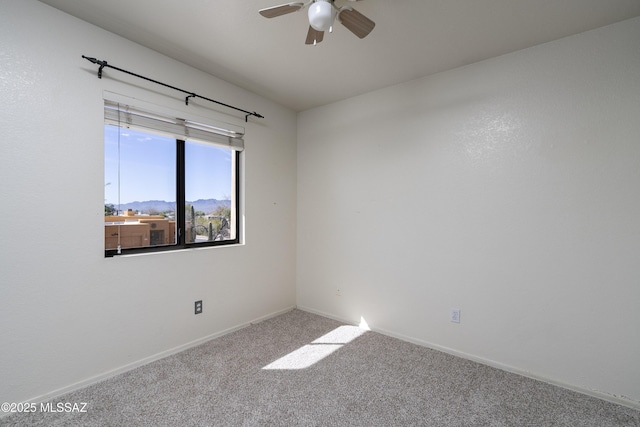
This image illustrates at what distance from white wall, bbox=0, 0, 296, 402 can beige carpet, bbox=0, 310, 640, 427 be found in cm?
23

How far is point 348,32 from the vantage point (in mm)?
2041

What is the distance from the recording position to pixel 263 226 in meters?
3.30

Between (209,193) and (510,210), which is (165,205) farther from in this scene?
(510,210)

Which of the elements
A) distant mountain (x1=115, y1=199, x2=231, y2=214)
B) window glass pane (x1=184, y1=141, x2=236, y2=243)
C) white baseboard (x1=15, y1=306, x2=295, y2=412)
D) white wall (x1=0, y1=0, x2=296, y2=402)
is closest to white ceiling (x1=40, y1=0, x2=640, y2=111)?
white wall (x1=0, y1=0, x2=296, y2=402)

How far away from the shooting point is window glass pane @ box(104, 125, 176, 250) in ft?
7.22

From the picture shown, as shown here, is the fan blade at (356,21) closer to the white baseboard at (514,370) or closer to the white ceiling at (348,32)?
the white ceiling at (348,32)

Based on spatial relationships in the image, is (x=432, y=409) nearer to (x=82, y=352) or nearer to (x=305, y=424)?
(x=305, y=424)

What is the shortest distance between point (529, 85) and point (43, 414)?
3.97m

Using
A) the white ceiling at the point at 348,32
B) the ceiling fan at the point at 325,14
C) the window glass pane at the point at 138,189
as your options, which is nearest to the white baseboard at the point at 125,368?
the window glass pane at the point at 138,189

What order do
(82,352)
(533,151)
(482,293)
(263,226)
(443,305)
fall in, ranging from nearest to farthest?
1. (82,352)
2. (533,151)
3. (482,293)
4. (443,305)
5. (263,226)

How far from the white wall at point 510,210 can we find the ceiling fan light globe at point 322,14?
1538mm

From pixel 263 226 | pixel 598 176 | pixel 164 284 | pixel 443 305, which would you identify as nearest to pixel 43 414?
pixel 164 284

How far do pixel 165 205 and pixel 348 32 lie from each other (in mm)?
2079

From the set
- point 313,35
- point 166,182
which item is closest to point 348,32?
point 313,35
